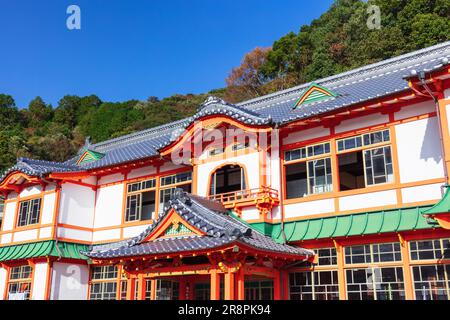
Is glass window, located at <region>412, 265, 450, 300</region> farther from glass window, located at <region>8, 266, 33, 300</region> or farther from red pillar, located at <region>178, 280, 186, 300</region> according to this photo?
glass window, located at <region>8, 266, 33, 300</region>

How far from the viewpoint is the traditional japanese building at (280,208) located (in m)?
11.2

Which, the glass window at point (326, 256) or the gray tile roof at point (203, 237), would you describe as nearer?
the gray tile roof at point (203, 237)

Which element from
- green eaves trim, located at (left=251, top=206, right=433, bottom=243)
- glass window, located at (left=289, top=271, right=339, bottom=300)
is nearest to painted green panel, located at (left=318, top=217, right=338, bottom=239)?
green eaves trim, located at (left=251, top=206, right=433, bottom=243)

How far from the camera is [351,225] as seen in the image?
39.8 ft

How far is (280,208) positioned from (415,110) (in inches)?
179

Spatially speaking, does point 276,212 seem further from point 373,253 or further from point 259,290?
point 373,253

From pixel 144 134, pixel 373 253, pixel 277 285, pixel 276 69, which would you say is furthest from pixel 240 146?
pixel 276 69

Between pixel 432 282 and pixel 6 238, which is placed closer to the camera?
pixel 432 282

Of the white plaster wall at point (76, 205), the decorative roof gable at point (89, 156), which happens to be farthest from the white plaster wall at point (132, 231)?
the decorative roof gable at point (89, 156)

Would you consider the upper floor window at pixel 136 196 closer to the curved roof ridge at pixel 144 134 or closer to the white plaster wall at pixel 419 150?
the curved roof ridge at pixel 144 134

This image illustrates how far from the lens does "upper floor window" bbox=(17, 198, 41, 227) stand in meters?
18.3

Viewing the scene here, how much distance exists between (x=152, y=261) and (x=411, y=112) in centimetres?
793

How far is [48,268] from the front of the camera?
1684 centimetres

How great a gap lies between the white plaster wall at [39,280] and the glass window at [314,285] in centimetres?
932
